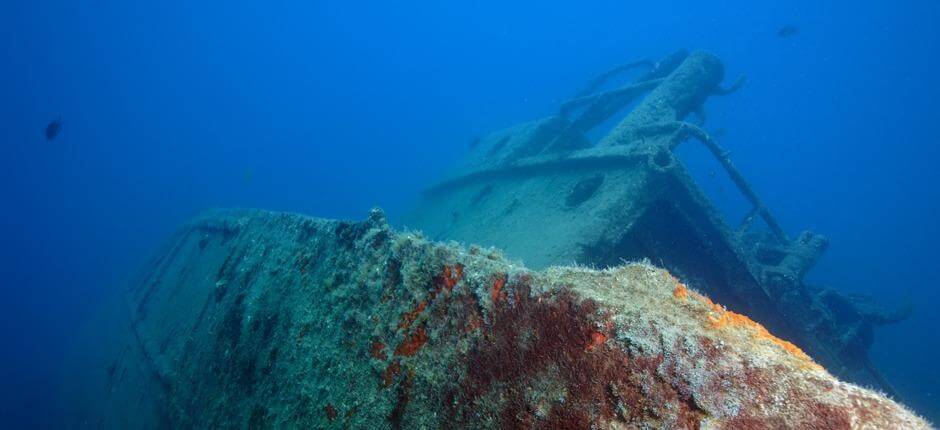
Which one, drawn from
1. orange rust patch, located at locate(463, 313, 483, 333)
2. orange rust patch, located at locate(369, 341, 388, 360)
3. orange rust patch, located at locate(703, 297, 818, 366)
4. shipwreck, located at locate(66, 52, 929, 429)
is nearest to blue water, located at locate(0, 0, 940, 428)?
shipwreck, located at locate(66, 52, 929, 429)

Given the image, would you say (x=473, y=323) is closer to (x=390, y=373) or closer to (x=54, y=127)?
(x=390, y=373)

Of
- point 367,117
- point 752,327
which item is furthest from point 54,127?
point 367,117

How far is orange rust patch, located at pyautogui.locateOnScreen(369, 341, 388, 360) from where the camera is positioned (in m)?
2.28

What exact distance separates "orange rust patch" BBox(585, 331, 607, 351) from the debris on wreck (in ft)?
9.70

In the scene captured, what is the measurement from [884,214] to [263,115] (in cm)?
11691

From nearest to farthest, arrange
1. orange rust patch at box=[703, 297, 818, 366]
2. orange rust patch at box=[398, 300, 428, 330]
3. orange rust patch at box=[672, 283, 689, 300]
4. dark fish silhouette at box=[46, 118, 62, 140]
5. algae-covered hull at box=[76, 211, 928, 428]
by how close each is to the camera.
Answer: algae-covered hull at box=[76, 211, 928, 428] → orange rust patch at box=[703, 297, 818, 366] → orange rust patch at box=[672, 283, 689, 300] → orange rust patch at box=[398, 300, 428, 330] → dark fish silhouette at box=[46, 118, 62, 140]

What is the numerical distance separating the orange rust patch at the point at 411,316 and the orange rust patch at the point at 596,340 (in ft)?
3.05

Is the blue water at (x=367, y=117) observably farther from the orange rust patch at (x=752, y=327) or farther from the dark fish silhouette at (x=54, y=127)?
the orange rust patch at (x=752, y=327)

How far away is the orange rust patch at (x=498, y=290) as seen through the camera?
1833mm

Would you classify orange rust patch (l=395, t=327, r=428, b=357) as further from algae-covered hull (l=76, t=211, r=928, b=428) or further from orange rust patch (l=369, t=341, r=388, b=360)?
orange rust patch (l=369, t=341, r=388, b=360)

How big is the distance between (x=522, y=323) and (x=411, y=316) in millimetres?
724

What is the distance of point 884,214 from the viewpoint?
179 ft

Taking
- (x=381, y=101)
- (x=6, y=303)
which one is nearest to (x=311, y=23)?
(x=381, y=101)

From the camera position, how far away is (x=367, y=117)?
98500 millimetres
